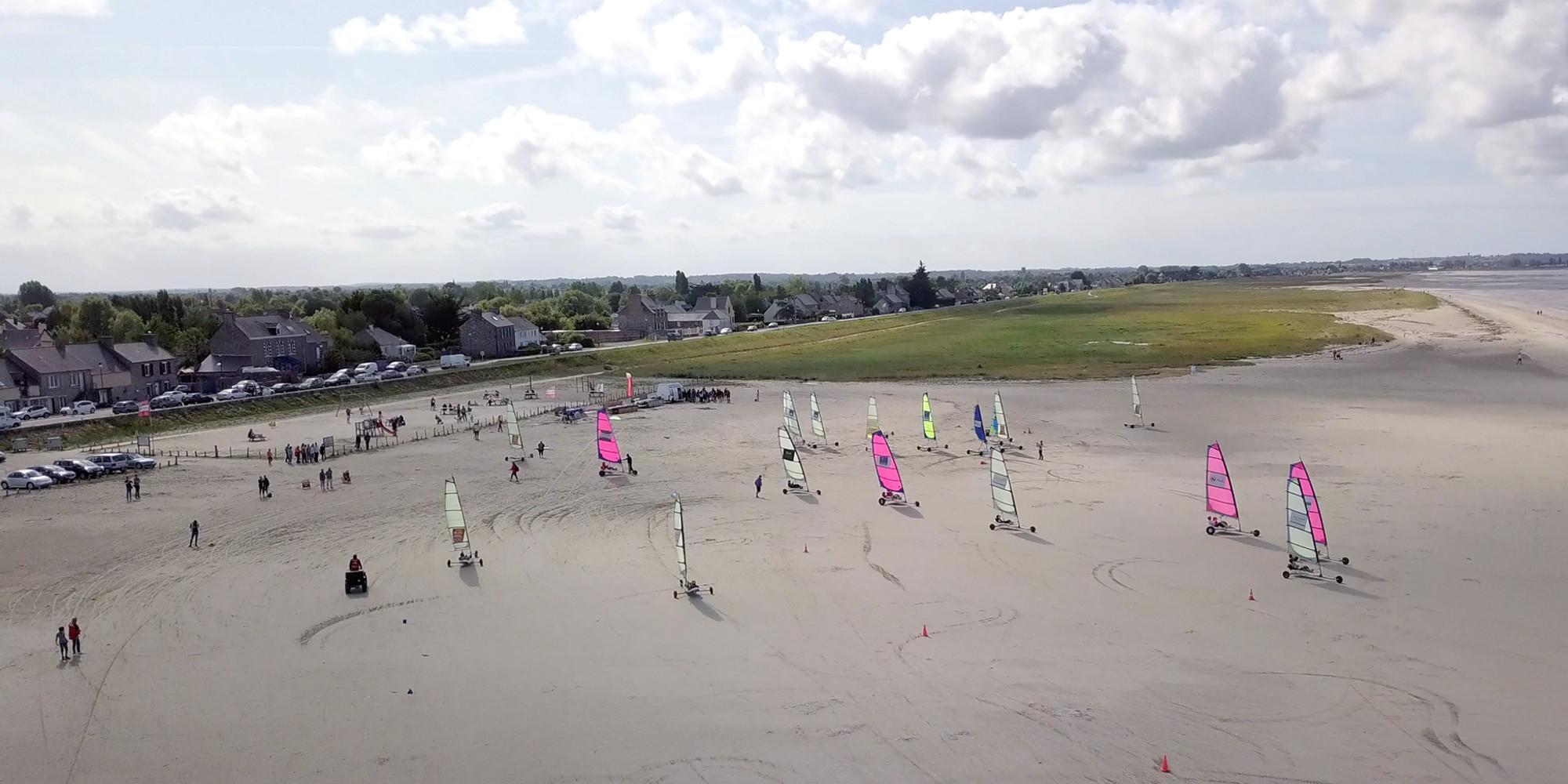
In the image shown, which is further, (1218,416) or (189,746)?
(1218,416)

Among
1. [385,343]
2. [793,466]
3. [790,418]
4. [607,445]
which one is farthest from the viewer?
[385,343]

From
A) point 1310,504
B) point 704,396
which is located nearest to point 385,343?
point 704,396

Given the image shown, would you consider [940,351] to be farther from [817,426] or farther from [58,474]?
[58,474]

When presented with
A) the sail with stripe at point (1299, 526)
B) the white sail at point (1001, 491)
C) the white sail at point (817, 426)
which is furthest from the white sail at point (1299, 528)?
the white sail at point (817, 426)

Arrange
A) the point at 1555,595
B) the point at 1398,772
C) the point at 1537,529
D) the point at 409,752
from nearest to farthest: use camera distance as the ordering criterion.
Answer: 1. the point at 1398,772
2. the point at 409,752
3. the point at 1555,595
4. the point at 1537,529

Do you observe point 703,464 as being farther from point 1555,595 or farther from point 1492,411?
point 1492,411

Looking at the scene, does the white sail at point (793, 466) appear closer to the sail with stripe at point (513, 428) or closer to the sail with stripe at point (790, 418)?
the sail with stripe at point (790, 418)

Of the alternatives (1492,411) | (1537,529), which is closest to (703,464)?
(1537,529)

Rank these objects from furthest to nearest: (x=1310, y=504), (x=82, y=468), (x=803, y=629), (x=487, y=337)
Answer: (x=487, y=337), (x=82, y=468), (x=1310, y=504), (x=803, y=629)
